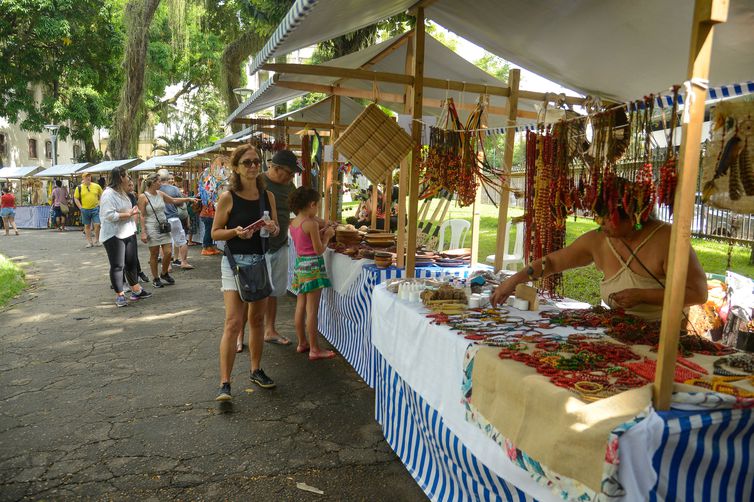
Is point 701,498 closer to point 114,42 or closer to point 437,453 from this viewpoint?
point 437,453

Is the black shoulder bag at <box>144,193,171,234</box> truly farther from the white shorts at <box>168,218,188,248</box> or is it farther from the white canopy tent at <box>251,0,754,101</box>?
the white canopy tent at <box>251,0,754,101</box>

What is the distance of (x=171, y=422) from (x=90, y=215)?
12.5 m

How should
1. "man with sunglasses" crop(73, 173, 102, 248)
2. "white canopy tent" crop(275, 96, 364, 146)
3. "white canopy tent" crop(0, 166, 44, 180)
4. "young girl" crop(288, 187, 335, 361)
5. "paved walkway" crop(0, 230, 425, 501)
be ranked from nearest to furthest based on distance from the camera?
"paved walkway" crop(0, 230, 425, 501)
"young girl" crop(288, 187, 335, 361)
"white canopy tent" crop(275, 96, 364, 146)
"man with sunglasses" crop(73, 173, 102, 248)
"white canopy tent" crop(0, 166, 44, 180)

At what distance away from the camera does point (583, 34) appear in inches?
139

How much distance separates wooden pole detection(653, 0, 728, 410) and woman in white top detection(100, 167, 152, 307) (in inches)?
269

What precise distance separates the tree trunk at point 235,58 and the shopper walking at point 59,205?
904 cm

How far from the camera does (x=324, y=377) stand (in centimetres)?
456

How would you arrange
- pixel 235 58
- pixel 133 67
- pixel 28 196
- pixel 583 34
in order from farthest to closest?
pixel 28 196 < pixel 133 67 < pixel 235 58 < pixel 583 34

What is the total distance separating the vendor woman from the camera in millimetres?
2479

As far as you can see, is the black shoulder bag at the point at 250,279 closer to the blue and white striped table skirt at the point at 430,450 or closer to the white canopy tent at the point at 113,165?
the blue and white striped table skirt at the point at 430,450

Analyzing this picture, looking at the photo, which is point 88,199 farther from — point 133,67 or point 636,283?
point 636,283

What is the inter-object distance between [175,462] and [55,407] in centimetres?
146

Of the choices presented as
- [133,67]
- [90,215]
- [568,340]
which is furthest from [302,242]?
[133,67]

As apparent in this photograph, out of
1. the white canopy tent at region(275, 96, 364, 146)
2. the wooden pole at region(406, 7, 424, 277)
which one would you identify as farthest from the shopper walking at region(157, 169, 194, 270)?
the wooden pole at region(406, 7, 424, 277)
